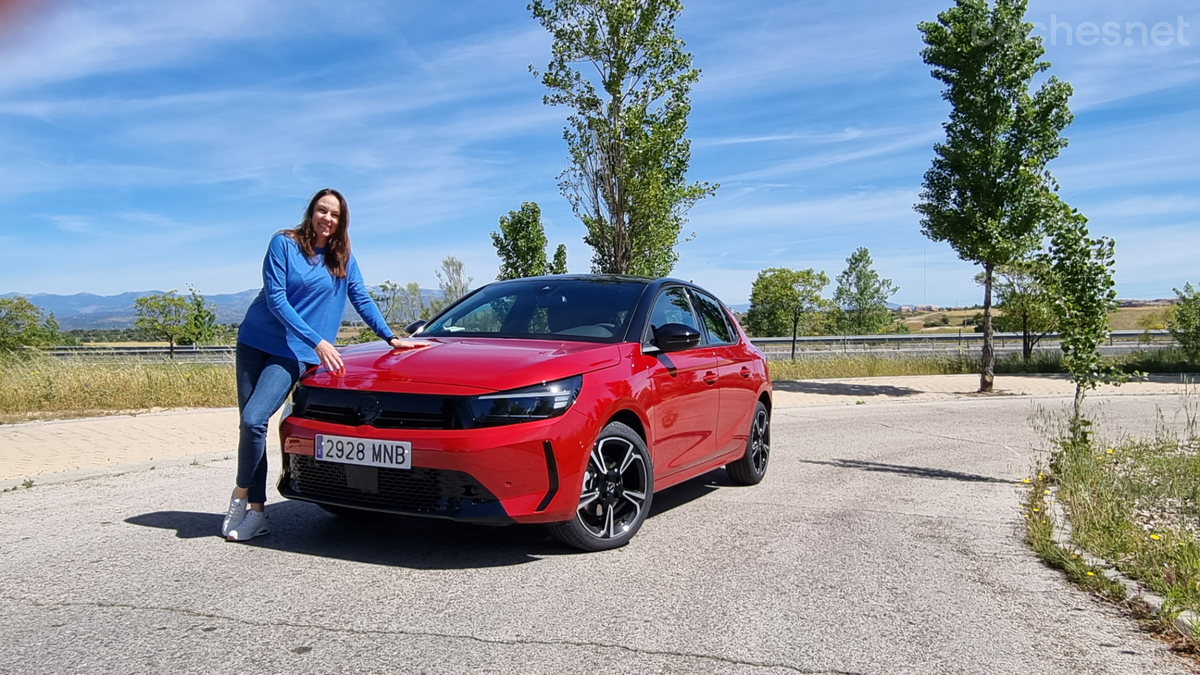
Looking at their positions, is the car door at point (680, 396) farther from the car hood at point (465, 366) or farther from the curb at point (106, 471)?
the curb at point (106, 471)

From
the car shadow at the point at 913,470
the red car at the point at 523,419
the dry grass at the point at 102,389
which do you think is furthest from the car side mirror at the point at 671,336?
the dry grass at the point at 102,389

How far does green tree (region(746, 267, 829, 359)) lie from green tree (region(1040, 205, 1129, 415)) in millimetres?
31488

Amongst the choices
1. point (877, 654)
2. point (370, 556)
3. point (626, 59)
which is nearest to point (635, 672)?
point (877, 654)

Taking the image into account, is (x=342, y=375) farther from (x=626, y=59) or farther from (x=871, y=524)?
(x=626, y=59)

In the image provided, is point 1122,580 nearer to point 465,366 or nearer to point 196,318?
point 465,366

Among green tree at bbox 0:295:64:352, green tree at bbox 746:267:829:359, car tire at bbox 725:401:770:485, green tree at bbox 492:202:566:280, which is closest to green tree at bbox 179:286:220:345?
green tree at bbox 0:295:64:352

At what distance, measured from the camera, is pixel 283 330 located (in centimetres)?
523

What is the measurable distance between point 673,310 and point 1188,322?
1058 inches

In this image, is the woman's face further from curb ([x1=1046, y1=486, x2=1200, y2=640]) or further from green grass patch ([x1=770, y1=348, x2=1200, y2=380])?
green grass patch ([x1=770, y1=348, x2=1200, y2=380])

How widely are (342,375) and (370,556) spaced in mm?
974

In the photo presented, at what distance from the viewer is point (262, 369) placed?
5.32 meters

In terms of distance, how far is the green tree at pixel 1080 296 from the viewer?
26.5ft

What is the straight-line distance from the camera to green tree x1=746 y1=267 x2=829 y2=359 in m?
44.6

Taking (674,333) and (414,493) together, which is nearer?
(414,493)
